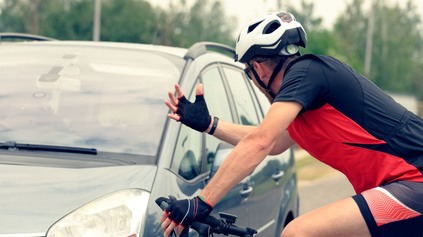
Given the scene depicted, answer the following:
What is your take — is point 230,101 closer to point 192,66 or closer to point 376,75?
point 192,66

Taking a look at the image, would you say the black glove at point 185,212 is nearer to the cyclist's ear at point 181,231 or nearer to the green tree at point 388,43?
the cyclist's ear at point 181,231

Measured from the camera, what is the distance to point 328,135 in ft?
12.5

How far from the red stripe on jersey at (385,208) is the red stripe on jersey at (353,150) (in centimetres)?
14

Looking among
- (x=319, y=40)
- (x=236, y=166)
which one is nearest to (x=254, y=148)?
(x=236, y=166)

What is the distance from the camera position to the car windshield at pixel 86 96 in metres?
4.52

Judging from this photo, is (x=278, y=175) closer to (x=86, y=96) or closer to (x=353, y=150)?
(x=86, y=96)

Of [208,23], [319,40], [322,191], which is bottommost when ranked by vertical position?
[208,23]

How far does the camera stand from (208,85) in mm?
5336

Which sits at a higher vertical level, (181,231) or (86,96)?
(86,96)

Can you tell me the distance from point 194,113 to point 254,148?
585 mm

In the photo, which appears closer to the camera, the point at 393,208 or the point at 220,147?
the point at 393,208

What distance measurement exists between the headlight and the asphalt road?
307 inches

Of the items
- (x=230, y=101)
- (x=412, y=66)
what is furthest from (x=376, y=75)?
(x=230, y=101)

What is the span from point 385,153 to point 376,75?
293 ft
